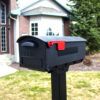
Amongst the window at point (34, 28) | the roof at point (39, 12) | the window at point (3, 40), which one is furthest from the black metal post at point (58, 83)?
the window at point (3, 40)

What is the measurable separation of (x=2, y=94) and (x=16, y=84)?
1074 millimetres

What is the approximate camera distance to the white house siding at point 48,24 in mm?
18453

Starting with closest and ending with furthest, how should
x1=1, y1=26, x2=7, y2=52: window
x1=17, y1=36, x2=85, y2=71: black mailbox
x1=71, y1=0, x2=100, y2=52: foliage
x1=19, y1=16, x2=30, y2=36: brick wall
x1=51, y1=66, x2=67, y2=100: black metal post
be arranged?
x1=17, y1=36, x2=85, y2=71: black mailbox → x1=51, y1=66, x2=67, y2=100: black metal post → x1=19, y1=16, x2=30, y2=36: brick wall → x1=1, y1=26, x2=7, y2=52: window → x1=71, y1=0, x2=100, y2=52: foliage

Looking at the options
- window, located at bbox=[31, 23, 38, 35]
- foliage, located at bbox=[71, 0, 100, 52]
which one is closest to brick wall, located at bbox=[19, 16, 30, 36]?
window, located at bbox=[31, 23, 38, 35]

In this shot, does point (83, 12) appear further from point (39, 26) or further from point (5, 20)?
point (5, 20)

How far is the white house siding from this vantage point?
18.5m

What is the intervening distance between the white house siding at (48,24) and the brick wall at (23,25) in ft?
1.00

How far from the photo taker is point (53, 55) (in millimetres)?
2949

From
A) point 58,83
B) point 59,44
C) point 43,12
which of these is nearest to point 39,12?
point 43,12

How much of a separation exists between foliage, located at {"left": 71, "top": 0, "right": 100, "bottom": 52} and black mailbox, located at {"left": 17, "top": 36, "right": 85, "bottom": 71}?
16731 millimetres

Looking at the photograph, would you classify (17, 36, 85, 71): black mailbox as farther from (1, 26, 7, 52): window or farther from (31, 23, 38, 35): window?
(1, 26, 7, 52): window

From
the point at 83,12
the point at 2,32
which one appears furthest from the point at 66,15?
the point at 2,32

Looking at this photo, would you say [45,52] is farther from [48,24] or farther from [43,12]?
[48,24]

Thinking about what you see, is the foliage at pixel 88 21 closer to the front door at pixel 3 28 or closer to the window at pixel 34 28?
the window at pixel 34 28
